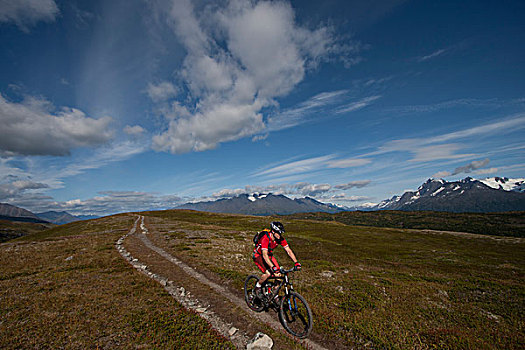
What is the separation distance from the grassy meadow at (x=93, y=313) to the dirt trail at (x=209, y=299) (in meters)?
0.61

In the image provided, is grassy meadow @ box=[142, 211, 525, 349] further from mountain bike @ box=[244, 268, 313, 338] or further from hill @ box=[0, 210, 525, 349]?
mountain bike @ box=[244, 268, 313, 338]

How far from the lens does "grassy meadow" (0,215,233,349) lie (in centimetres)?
955

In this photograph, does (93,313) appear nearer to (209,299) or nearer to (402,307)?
(209,299)

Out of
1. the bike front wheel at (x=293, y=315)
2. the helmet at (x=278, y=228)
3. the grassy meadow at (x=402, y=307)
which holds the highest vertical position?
the helmet at (x=278, y=228)

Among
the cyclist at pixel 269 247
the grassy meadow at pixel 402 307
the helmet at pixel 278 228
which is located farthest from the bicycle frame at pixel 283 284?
the grassy meadow at pixel 402 307

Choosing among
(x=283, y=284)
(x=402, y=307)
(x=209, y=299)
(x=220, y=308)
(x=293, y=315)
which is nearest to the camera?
(x=283, y=284)

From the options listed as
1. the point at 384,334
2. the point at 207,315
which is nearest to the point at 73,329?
the point at 207,315

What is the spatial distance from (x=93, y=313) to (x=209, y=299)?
6189 mm

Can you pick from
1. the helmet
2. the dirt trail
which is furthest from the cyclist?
the dirt trail

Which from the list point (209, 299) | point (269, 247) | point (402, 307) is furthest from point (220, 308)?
point (402, 307)

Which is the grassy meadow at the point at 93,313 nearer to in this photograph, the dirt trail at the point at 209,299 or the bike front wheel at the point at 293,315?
the dirt trail at the point at 209,299

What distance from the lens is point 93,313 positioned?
1174cm

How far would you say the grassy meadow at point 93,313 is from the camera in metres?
9.55

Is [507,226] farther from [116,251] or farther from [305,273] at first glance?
[116,251]
